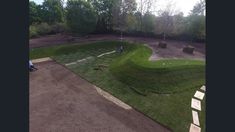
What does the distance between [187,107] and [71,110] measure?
7856 millimetres

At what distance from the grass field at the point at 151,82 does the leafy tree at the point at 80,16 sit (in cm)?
835

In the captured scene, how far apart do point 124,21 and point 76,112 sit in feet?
86.6

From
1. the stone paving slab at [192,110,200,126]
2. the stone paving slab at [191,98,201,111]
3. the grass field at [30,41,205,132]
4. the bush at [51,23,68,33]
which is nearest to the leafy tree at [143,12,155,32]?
the grass field at [30,41,205,132]

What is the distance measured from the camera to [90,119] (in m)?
12.1

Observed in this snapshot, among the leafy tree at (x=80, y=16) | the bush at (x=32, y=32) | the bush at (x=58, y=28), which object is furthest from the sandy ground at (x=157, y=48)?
the leafy tree at (x=80, y=16)

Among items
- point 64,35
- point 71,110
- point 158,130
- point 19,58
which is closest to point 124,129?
point 158,130

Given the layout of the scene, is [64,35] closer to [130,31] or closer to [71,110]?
[130,31]

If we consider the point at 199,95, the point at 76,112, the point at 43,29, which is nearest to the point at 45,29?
the point at 43,29

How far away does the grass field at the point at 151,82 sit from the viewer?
12.9 metres

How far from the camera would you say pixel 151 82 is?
1712 cm

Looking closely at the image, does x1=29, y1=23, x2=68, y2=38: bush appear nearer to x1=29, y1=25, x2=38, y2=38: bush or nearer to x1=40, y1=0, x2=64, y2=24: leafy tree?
x1=29, y1=25, x2=38, y2=38: bush

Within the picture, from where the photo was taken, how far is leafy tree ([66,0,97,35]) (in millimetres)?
31812

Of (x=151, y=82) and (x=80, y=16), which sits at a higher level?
(x=80, y=16)

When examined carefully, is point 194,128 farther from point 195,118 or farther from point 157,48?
point 157,48
